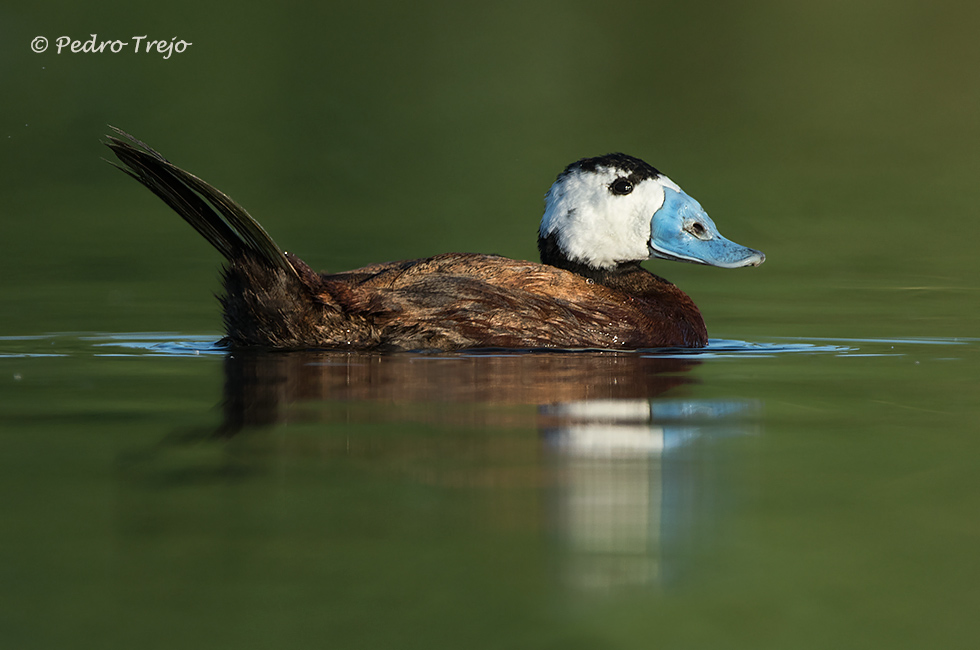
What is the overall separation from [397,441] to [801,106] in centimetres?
1930

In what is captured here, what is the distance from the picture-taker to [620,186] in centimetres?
716

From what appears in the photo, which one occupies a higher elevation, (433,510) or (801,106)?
(801,106)

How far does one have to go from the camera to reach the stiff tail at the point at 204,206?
17.9 feet

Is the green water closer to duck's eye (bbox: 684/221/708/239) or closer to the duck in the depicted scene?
the duck

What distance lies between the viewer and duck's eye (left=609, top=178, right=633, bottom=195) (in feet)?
23.5

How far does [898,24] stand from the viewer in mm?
26984

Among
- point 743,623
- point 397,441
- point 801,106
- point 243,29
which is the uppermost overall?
point 243,29

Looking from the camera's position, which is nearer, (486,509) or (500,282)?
(486,509)

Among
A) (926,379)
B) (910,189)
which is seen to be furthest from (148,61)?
(926,379)

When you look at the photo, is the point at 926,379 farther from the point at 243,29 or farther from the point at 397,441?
the point at 243,29
